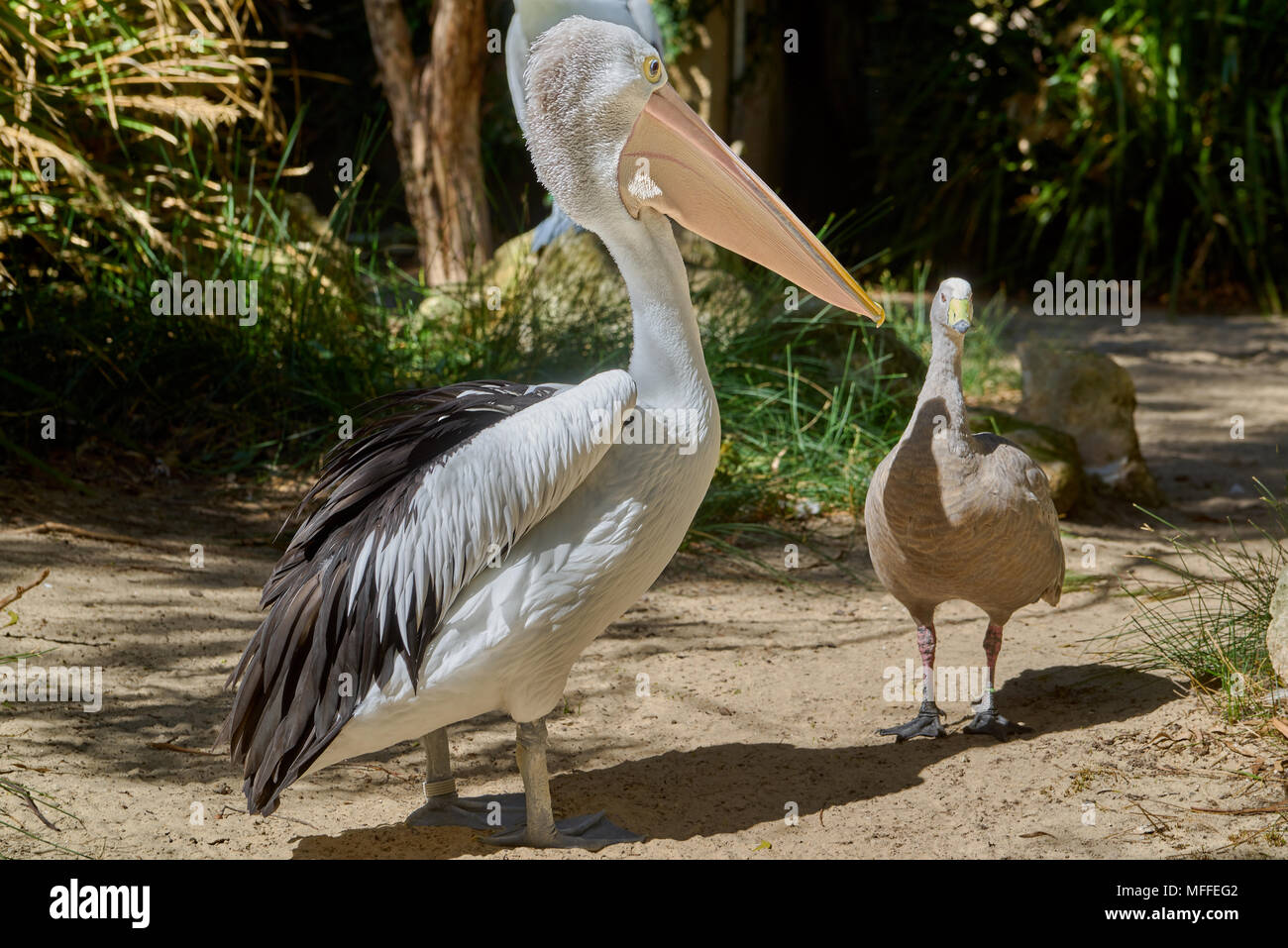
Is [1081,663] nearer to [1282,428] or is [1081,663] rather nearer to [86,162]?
[1282,428]

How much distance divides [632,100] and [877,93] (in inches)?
345

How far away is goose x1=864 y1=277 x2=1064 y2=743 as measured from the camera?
3.35 m

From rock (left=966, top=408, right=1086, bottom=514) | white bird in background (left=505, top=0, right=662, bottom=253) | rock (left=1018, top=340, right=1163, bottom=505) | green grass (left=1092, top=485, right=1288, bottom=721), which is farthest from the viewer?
rock (left=1018, top=340, right=1163, bottom=505)

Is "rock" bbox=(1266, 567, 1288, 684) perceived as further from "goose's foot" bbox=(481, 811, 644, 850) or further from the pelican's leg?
the pelican's leg

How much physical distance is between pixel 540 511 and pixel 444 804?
86cm

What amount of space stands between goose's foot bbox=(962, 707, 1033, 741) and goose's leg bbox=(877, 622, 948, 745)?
3.6 inches

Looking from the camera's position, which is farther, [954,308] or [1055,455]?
[1055,455]

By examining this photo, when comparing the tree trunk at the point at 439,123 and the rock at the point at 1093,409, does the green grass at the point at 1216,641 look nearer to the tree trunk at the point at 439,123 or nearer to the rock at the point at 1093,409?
the rock at the point at 1093,409

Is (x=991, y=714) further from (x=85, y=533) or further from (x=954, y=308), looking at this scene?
(x=85, y=533)

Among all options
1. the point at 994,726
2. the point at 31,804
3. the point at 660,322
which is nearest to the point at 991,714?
the point at 994,726

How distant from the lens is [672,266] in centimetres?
291

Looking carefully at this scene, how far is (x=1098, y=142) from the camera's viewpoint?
9562 mm
